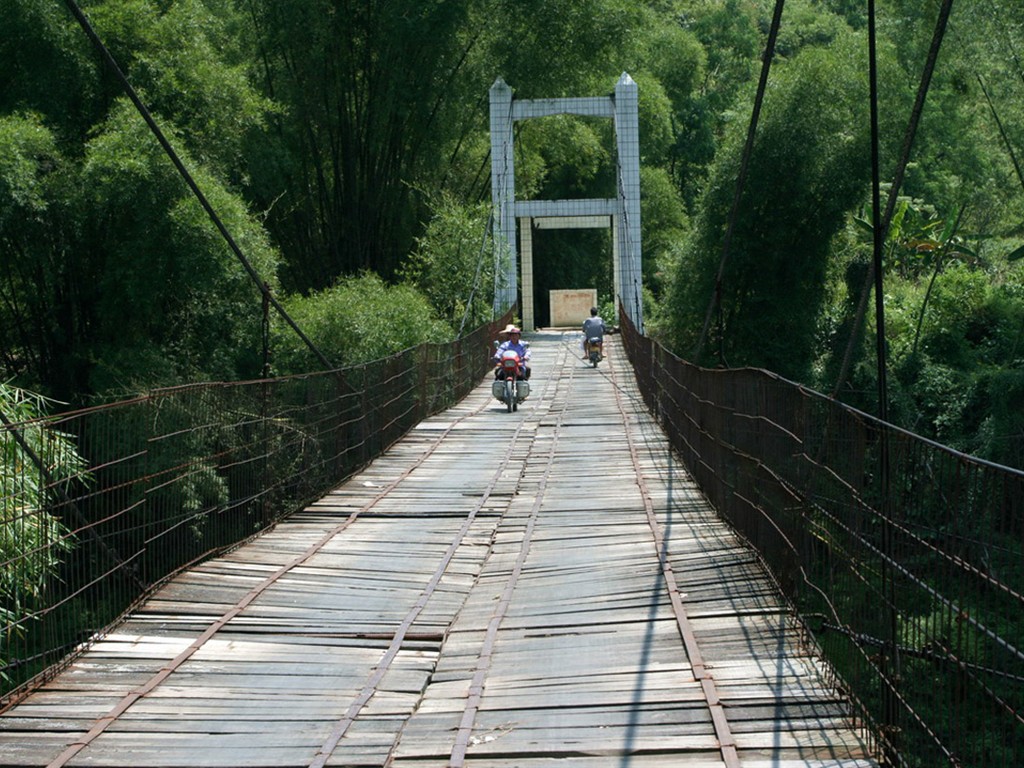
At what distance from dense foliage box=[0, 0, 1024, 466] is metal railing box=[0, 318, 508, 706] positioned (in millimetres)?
5509

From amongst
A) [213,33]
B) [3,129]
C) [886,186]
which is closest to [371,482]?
[3,129]

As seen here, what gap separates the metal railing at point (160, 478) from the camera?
5691 millimetres

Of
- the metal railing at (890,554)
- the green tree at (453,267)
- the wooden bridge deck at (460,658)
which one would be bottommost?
the wooden bridge deck at (460,658)

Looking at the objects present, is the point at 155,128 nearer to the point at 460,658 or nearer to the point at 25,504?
the point at 25,504

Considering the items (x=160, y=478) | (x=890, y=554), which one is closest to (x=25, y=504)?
(x=160, y=478)

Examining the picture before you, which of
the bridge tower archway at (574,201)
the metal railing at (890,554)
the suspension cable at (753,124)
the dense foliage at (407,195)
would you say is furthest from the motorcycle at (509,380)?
the bridge tower archway at (574,201)

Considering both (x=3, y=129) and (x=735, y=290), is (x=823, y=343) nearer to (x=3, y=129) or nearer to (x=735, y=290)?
(x=735, y=290)

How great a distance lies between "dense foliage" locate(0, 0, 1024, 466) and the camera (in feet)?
56.3

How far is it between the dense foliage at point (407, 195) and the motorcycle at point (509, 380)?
295 cm

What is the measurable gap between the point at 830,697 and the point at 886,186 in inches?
1109

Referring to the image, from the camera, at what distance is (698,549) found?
22.8 feet

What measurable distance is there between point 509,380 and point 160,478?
275 inches

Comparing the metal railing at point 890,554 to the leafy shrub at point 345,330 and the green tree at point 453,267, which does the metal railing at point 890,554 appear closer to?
the leafy shrub at point 345,330

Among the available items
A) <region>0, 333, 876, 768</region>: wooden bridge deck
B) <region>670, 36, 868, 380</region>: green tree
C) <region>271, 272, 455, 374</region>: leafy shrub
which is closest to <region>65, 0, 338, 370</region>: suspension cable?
<region>0, 333, 876, 768</region>: wooden bridge deck
